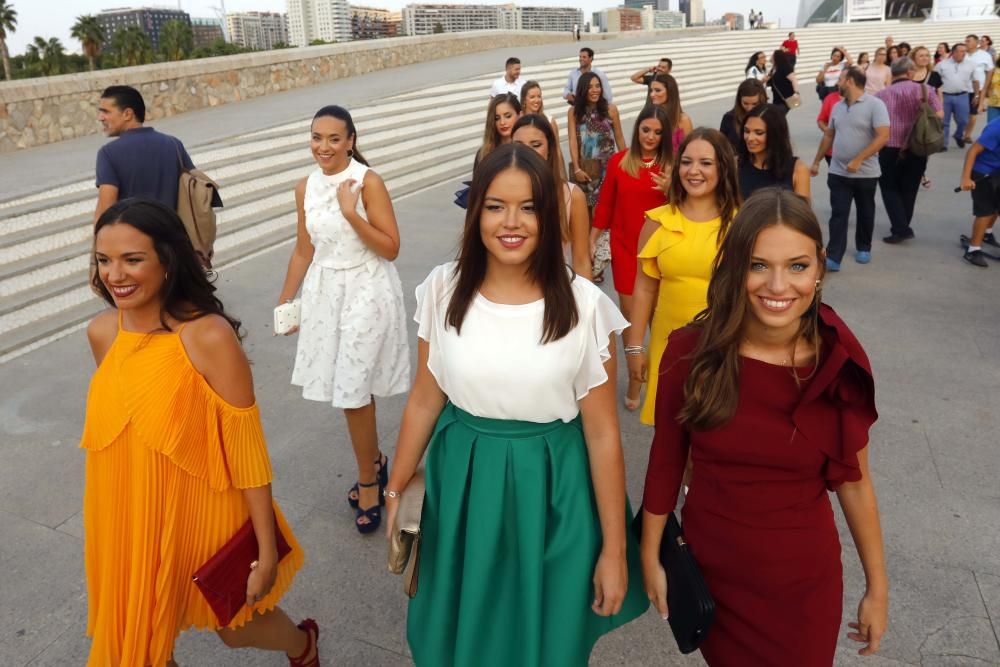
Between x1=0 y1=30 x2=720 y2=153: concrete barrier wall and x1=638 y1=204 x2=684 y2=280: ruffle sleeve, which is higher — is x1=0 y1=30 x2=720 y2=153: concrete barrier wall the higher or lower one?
the higher one

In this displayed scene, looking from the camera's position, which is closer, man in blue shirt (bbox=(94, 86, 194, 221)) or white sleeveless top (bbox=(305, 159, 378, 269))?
white sleeveless top (bbox=(305, 159, 378, 269))

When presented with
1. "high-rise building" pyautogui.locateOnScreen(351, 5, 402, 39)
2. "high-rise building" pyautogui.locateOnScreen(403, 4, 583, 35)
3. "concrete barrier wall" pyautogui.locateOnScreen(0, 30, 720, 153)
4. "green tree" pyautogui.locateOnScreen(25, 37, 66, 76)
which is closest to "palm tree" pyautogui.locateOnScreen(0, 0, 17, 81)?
"green tree" pyautogui.locateOnScreen(25, 37, 66, 76)

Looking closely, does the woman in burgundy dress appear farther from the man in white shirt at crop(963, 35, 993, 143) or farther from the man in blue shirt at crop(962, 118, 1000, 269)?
the man in white shirt at crop(963, 35, 993, 143)

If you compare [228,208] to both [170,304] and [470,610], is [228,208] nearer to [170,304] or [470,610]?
[170,304]

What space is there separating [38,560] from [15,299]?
3650mm

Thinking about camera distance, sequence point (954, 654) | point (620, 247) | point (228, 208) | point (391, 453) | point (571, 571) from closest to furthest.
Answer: point (571, 571), point (954, 654), point (391, 453), point (620, 247), point (228, 208)

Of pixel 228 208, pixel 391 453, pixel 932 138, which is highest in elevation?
pixel 932 138

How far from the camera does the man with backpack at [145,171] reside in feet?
15.3

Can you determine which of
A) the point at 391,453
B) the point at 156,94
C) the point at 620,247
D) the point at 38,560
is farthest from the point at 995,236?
the point at 156,94

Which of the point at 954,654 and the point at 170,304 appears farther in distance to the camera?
the point at 954,654

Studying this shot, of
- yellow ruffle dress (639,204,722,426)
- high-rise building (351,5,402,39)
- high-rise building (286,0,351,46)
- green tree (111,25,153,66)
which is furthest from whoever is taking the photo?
high-rise building (286,0,351,46)

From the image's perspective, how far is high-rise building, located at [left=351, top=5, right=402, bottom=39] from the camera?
117312 mm

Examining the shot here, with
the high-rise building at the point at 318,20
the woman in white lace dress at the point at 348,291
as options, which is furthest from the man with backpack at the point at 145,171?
the high-rise building at the point at 318,20

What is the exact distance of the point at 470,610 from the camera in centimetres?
190
